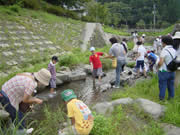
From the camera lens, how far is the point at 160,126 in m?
3.39

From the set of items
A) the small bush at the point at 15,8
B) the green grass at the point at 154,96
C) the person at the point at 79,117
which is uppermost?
the small bush at the point at 15,8

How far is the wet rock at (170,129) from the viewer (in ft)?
10.3

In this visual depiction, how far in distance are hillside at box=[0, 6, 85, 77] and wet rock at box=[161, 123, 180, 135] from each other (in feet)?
19.9

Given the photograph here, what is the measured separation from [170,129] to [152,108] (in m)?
0.76

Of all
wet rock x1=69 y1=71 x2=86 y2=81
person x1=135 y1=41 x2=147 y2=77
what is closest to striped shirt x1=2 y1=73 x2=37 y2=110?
wet rock x1=69 y1=71 x2=86 y2=81

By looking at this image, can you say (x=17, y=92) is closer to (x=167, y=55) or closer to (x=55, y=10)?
(x=167, y=55)

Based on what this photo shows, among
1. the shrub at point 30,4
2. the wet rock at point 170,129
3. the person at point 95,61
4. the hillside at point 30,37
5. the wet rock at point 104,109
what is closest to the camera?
the wet rock at point 170,129

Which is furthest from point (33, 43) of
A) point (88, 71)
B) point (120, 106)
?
point (120, 106)

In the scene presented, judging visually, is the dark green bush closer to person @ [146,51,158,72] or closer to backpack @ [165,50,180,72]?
person @ [146,51,158,72]

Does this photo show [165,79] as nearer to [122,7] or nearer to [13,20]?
[13,20]

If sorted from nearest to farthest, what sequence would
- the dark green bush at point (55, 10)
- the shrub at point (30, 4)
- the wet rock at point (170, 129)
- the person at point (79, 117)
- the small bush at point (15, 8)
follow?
1. the person at point (79, 117)
2. the wet rock at point (170, 129)
3. the small bush at point (15, 8)
4. the shrub at point (30, 4)
5. the dark green bush at point (55, 10)

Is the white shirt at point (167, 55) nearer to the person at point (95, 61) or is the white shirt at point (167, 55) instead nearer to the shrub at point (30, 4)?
the person at point (95, 61)

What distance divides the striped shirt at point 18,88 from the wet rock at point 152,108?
2680mm

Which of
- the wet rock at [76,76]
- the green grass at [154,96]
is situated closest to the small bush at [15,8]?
the wet rock at [76,76]
